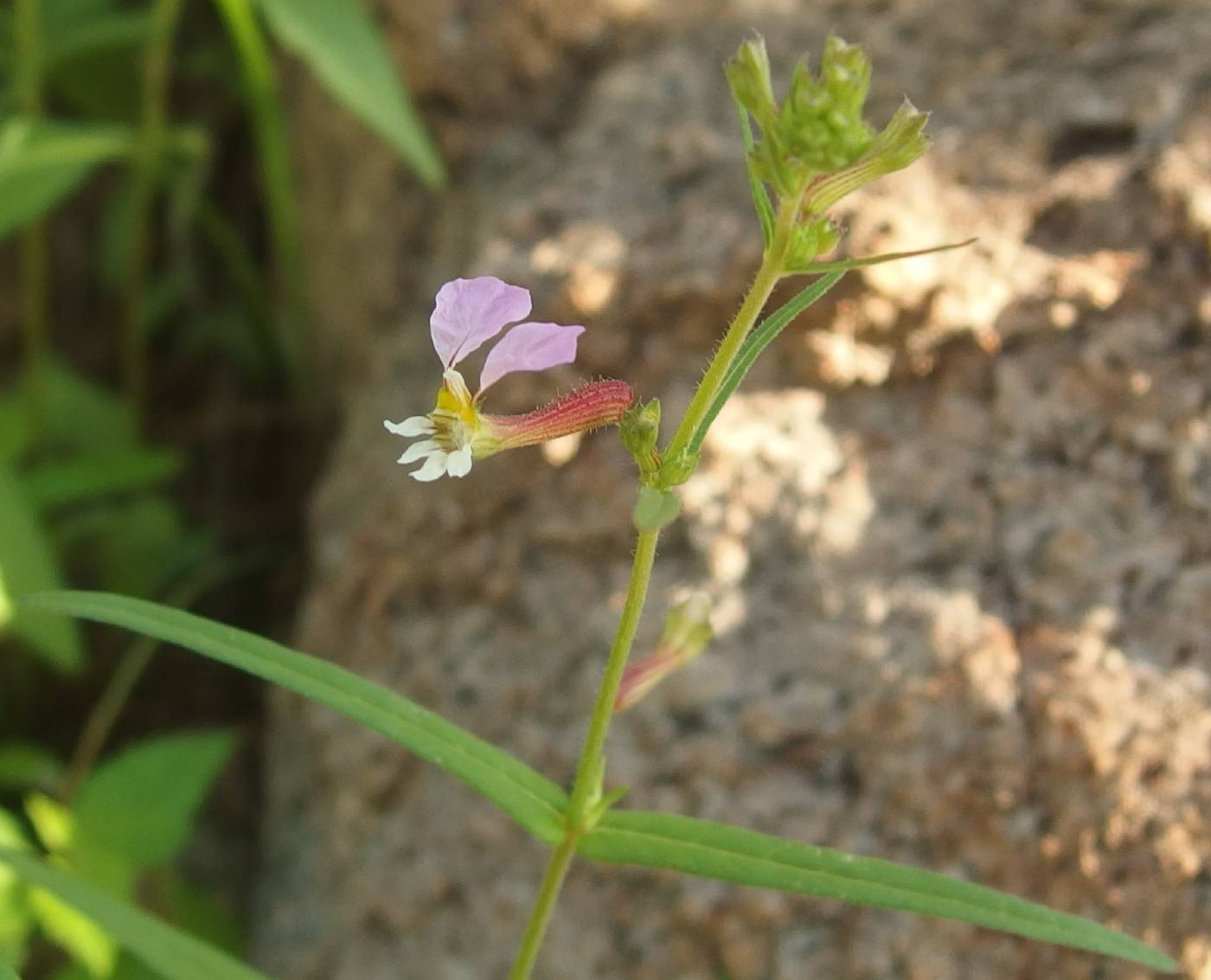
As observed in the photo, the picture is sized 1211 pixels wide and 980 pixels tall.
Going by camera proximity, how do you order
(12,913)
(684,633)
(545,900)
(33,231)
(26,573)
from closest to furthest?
(545,900), (684,633), (12,913), (26,573), (33,231)

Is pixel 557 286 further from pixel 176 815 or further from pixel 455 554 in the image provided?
pixel 176 815

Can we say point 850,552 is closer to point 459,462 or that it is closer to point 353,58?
point 459,462

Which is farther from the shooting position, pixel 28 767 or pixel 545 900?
pixel 28 767

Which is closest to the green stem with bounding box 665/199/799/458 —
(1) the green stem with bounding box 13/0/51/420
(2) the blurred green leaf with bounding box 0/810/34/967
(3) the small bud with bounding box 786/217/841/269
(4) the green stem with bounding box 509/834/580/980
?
(3) the small bud with bounding box 786/217/841/269

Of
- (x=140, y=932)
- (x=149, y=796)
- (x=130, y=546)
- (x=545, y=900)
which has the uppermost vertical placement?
(x=130, y=546)

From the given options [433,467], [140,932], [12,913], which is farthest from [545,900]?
[12,913]

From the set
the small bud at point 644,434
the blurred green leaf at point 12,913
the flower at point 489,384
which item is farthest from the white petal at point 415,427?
the blurred green leaf at point 12,913

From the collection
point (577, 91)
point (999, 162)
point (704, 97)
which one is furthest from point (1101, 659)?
point (577, 91)

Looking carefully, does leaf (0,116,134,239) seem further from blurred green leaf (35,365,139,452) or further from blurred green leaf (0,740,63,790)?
blurred green leaf (0,740,63,790)

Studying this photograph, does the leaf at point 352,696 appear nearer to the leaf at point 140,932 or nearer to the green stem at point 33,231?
the leaf at point 140,932
